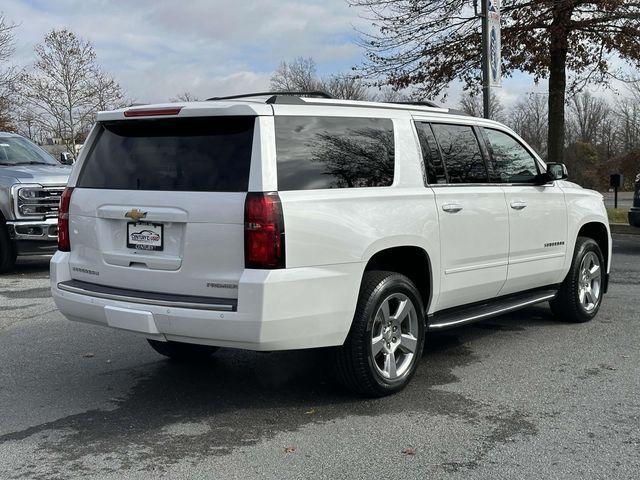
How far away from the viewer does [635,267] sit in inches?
406

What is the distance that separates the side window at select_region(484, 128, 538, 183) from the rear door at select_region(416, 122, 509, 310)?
0.23 m

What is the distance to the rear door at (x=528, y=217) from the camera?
19.1 feet

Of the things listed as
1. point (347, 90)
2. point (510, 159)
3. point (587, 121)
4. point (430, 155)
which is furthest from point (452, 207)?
point (587, 121)

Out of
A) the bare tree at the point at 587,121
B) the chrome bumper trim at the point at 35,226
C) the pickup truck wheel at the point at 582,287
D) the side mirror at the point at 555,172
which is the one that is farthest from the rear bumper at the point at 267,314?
the bare tree at the point at 587,121

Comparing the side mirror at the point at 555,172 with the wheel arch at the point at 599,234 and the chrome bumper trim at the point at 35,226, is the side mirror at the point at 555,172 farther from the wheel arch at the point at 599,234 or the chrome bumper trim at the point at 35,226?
the chrome bumper trim at the point at 35,226

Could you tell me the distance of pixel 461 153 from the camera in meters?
5.55

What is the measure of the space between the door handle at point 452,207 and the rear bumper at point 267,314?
1035mm

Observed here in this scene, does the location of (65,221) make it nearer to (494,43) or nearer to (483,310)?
(483,310)

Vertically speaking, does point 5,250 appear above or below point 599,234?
below

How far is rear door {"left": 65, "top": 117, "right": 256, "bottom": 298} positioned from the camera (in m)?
4.07

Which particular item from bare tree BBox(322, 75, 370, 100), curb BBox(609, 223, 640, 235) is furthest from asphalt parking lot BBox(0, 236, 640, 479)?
bare tree BBox(322, 75, 370, 100)

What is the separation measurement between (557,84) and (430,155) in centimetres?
1303

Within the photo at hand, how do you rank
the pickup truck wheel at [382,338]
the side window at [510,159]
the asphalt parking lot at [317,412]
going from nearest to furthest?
the asphalt parking lot at [317,412] < the pickup truck wheel at [382,338] < the side window at [510,159]

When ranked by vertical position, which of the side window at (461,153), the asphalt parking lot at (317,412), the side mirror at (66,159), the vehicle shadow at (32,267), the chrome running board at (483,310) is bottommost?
the asphalt parking lot at (317,412)
